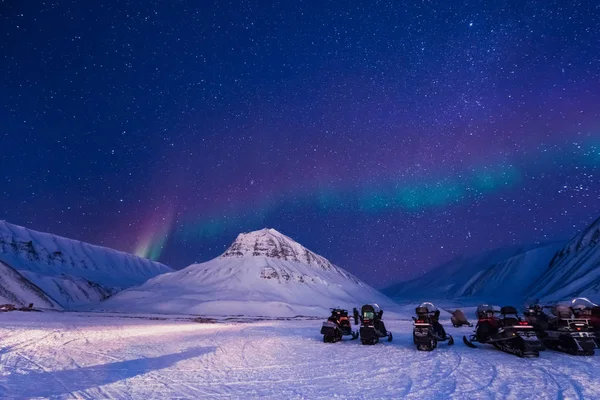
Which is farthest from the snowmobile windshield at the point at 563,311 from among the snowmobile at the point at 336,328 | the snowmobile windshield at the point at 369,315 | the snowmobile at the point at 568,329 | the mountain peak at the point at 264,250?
the mountain peak at the point at 264,250

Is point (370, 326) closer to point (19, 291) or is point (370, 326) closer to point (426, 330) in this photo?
point (426, 330)

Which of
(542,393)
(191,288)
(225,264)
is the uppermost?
(225,264)

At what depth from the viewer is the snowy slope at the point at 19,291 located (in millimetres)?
91044

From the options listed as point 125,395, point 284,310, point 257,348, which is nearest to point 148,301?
point 284,310

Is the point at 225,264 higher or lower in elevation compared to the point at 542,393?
higher

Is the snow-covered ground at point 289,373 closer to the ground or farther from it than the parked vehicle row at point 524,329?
closer to the ground

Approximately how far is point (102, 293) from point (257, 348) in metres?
207

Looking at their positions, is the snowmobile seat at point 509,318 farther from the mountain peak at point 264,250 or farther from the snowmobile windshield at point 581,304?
the mountain peak at point 264,250

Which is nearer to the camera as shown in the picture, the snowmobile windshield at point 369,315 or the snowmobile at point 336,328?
the snowmobile windshield at point 369,315

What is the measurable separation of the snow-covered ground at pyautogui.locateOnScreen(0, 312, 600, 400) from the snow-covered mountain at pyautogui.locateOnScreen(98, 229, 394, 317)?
292 feet

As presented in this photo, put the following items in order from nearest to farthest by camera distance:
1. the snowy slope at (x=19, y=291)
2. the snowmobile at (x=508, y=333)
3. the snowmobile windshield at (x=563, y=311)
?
the snowmobile at (x=508, y=333)
the snowmobile windshield at (x=563, y=311)
the snowy slope at (x=19, y=291)

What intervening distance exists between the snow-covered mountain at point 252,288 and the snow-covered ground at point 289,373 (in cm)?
8887

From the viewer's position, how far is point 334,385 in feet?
35.2

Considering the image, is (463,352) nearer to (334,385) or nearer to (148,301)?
(334,385)
